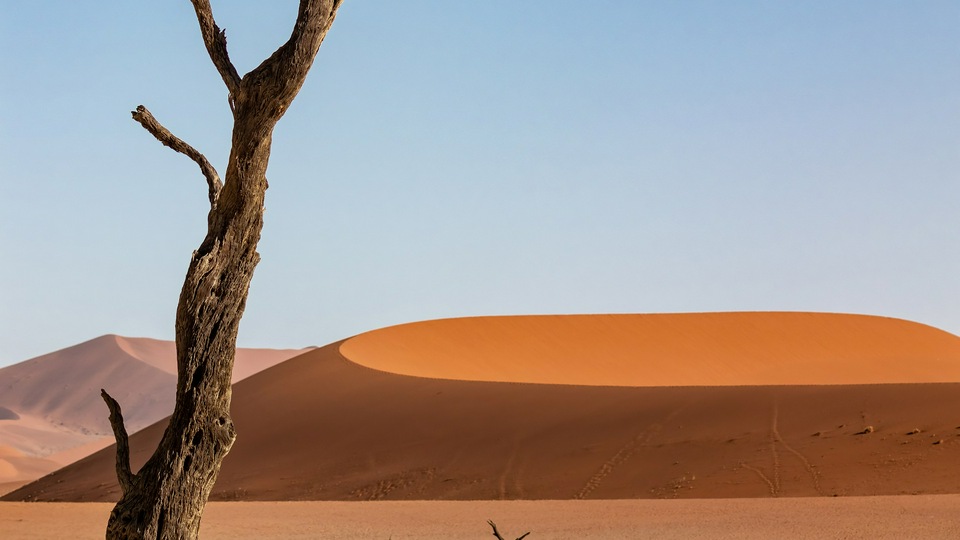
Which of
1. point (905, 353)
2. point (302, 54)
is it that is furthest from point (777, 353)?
point (302, 54)

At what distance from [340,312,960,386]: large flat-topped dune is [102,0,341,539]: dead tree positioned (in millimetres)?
33542

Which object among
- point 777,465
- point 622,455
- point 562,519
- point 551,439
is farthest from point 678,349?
point 562,519

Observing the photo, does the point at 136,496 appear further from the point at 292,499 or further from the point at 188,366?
the point at 292,499

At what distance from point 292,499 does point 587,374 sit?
2390 cm

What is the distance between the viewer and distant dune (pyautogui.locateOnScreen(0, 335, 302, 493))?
9338 cm

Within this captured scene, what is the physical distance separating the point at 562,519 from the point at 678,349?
1374 inches

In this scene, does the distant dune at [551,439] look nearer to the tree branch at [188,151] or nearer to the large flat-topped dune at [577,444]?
the large flat-topped dune at [577,444]

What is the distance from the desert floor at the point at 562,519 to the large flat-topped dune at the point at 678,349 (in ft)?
73.1

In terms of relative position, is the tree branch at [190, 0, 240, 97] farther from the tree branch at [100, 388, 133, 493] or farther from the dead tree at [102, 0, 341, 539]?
the tree branch at [100, 388, 133, 493]

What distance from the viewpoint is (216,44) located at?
790cm

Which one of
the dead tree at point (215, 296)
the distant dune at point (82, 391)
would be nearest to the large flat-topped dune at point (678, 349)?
the dead tree at point (215, 296)

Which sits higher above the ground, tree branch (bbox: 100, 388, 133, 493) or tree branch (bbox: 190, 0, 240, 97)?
tree branch (bbox: 190, 0, 240, 97)

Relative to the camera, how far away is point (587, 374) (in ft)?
154

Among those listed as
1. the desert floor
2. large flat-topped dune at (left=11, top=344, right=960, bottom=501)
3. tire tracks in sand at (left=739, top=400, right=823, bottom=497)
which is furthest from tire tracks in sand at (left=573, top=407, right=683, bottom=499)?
the desert floor
